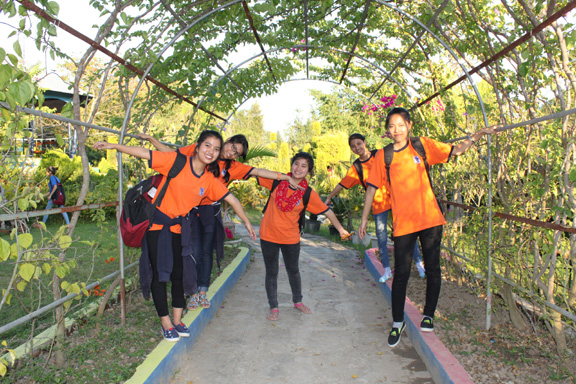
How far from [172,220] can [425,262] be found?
6.64ft

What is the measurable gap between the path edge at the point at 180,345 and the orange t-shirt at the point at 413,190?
189cm

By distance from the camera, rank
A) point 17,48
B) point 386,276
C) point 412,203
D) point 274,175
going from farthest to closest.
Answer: point 386,276
point 274,175
point 412,203
point 17,48

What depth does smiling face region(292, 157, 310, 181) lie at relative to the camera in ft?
14.1

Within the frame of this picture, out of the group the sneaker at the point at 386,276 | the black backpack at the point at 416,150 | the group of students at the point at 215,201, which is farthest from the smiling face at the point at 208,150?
the sneaker at the point at 386,276

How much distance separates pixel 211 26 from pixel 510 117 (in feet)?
11.2

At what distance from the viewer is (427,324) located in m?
3.78

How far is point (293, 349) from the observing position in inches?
151

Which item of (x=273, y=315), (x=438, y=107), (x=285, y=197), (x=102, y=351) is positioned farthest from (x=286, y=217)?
(x=438, y=107)

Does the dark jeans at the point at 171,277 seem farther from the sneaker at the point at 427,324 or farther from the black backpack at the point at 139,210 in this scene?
the sneaker at the point at 427,324

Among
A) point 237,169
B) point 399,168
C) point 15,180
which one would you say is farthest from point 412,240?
point 15,180

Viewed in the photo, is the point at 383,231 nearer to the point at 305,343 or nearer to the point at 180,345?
the point at 305,343

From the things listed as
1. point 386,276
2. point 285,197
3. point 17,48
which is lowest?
point 386,276

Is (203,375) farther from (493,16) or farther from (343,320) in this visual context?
(493,16)

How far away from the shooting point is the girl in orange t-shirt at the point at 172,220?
3.46m
